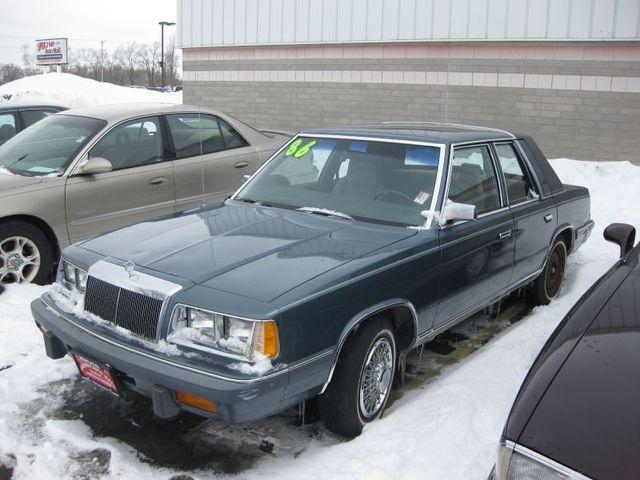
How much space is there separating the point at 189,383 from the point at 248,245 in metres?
0.96

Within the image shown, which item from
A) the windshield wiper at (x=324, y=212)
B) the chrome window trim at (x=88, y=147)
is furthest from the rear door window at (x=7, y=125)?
the windshield wiper at (x=324, y=212)

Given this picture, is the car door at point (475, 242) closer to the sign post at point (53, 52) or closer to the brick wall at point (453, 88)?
the brick wall at point (453, 88)

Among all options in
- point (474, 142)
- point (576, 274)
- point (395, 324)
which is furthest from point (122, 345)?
point (576, 274)

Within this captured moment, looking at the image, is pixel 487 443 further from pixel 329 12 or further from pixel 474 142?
pixel 329 12

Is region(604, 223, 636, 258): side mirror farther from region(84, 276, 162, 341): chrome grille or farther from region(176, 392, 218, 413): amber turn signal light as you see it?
region(84, 276, 162, 341): chrome grille

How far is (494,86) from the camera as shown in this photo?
498 inches

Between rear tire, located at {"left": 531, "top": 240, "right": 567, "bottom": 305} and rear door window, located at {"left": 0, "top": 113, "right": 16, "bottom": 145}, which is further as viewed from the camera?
rear door window, located at {"left": 0, "top": 113, "right": 16, "bottom": 145}

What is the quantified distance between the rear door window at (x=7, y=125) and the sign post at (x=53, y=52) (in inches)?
1022

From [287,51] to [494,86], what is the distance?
5058mm

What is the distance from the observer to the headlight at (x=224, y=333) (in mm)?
2938

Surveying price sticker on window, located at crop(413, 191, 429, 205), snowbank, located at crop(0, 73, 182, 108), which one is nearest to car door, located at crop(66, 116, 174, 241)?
price sticker on window, located at crop(413, 191, 429, 205)

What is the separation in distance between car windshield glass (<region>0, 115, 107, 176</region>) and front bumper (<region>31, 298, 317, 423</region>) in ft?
10.2

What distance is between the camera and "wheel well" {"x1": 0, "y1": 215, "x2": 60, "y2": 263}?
5.50m

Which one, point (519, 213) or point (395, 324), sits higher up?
point (519, 213)
